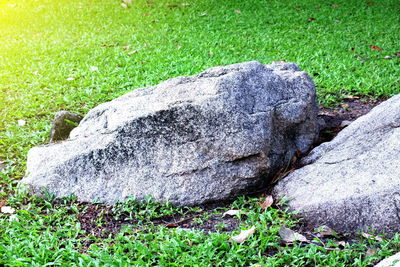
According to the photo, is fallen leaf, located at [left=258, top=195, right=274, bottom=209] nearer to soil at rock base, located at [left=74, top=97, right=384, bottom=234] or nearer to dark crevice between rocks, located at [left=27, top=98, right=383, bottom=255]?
dark crevice between rocks, located at [left=27, top=98, right=383, bottom=255]

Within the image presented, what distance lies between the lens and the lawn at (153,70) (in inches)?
103

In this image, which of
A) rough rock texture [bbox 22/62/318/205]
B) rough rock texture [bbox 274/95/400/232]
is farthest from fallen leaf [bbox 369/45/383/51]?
rough rock texture [bbox 22/62/318/205]

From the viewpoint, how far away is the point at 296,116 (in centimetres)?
351

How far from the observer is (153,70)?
601 centimetres

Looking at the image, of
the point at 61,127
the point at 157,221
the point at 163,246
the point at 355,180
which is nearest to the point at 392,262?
the point at 355,180

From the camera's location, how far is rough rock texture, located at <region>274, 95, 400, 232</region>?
2.72 metres

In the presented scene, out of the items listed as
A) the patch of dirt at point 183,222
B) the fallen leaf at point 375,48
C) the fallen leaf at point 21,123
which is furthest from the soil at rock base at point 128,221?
the fallen leaf at point 375,48

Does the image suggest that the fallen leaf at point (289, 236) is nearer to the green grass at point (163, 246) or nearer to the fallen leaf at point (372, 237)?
the green grass at point (163, 246)

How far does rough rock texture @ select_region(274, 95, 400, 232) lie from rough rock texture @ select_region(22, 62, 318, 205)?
0.31 metres

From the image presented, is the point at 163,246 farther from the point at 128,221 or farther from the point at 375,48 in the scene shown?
the point at 375,48

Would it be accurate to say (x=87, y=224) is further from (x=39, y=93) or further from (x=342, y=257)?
(x=39, y=93)

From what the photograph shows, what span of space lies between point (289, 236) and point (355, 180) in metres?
0.57

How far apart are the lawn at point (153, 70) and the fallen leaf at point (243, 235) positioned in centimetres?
4

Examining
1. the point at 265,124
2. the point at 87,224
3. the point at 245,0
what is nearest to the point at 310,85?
the point at 265,124
